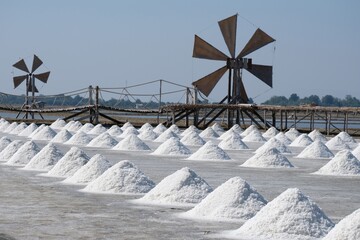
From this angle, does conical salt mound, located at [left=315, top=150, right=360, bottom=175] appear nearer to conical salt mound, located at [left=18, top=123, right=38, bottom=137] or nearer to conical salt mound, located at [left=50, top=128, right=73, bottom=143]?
conical salt mound, located at [left=50, top=128, right=73, bottom=143]

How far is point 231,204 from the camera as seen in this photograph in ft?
32.7

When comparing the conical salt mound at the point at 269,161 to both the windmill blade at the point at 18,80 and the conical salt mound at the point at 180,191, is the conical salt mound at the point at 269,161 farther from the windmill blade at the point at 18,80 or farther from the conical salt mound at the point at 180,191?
the windmill blade at the point at 18,80

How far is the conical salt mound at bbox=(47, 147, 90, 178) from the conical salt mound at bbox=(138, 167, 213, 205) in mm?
3628

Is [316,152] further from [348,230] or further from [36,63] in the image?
[36,63]

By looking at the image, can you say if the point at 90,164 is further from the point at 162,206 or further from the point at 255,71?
the point at 255,71

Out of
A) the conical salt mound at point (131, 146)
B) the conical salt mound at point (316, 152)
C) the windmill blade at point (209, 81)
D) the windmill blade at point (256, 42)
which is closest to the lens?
the conical salt mound at point (316, 152)

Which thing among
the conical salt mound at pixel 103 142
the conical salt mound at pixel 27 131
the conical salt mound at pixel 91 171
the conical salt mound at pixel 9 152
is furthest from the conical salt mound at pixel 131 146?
the conical salt mound at pixel 91 171

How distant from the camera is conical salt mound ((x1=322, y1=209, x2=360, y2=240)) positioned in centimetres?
760

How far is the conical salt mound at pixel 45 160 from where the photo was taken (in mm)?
16350

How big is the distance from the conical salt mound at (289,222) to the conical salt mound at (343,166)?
25.6 ft

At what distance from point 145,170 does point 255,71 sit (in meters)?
23.6

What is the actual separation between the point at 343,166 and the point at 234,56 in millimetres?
23451

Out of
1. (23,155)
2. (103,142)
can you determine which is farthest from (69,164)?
(103,142)

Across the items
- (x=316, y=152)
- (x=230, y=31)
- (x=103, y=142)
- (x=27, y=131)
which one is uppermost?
(x=230, y=31)
